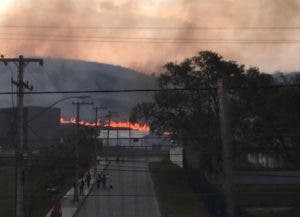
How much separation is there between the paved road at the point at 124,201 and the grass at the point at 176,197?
0.72 m

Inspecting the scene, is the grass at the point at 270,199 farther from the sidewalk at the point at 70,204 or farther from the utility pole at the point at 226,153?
the utility pole at the point at 226,153

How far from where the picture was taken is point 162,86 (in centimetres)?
6250

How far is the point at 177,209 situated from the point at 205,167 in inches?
678

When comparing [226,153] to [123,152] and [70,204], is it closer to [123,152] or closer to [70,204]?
[70,204]

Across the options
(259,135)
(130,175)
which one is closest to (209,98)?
(259,135)

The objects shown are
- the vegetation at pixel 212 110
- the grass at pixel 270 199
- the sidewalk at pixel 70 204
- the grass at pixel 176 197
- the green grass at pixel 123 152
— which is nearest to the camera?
the grass at pixel 270 199

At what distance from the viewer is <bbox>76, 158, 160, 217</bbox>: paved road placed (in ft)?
135

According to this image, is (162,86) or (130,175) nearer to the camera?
(162,86)

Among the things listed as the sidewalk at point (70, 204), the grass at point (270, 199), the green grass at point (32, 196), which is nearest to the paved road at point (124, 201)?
the sidewalk at point (70, 204)

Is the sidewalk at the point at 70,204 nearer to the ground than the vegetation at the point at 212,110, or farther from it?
nearer to the ground

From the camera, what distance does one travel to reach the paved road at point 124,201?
41.2 m

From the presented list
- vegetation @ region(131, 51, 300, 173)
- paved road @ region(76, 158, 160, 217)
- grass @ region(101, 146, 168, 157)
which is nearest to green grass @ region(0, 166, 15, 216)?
paved road @ region(76, 158, 160, 217)

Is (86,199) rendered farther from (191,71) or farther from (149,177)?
(149,177)

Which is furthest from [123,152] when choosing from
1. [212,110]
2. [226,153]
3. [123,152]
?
[226,153]
